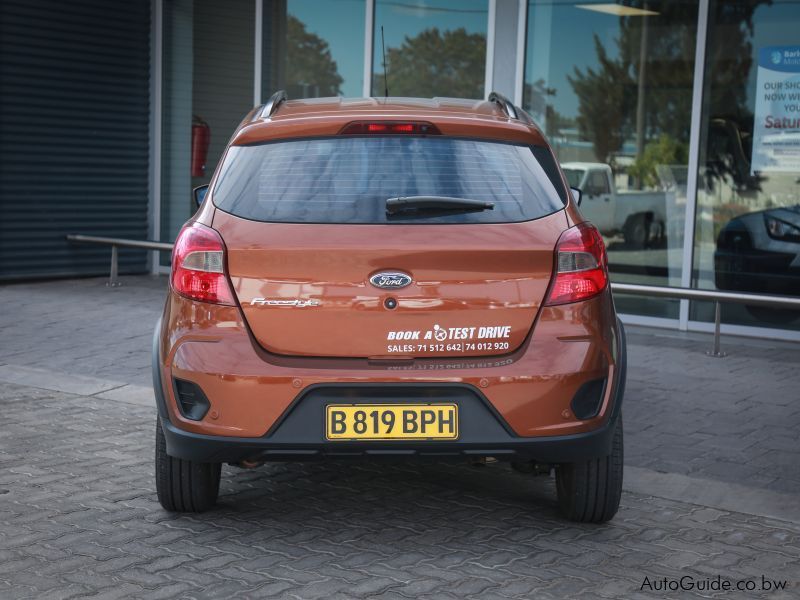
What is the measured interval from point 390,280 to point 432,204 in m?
0.35

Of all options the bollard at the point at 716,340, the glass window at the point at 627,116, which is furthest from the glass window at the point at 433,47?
the bollard at the point at 716,340

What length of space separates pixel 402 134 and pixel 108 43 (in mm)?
9746

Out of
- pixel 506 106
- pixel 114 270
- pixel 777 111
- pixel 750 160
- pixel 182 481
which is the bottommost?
pixel 114 270

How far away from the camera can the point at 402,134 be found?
438cm

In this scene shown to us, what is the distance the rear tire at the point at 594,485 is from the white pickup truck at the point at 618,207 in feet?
20.7

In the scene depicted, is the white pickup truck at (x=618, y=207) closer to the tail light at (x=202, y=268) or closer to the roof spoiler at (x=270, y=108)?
the roof spoiler at (x=270, y=108)

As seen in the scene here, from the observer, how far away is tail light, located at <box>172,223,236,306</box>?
4.11 m

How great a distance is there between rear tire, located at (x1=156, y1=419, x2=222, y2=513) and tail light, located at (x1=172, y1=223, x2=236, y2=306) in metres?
0.62

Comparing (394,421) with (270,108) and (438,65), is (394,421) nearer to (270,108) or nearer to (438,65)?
(270,108)

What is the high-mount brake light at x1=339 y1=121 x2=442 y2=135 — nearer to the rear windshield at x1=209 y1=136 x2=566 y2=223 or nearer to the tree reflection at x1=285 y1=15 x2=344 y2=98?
the rear windshield at x1=209 y1=136 x2=566 y2=223

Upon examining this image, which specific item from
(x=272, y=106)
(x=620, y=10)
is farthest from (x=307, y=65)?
(x=272, y=106)

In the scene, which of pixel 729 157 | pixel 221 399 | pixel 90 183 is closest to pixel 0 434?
pixel 221 399

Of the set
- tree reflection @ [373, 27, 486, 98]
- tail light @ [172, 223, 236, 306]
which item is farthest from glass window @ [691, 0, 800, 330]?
tail light @ [172, 223, 236, 306]

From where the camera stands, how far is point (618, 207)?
1070cm
